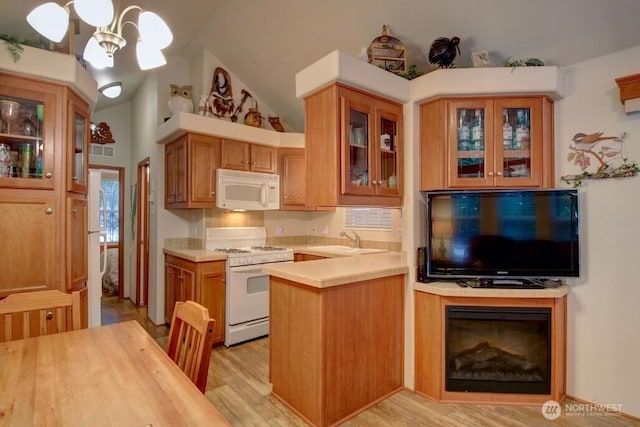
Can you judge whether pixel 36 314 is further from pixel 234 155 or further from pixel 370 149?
pixel 234 155

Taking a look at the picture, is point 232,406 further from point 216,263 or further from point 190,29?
point 190,29

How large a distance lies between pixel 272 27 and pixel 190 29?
3.03 ft

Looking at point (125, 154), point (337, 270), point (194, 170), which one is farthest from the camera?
point (125, 154)

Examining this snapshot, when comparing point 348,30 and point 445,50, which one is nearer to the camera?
point 445,50

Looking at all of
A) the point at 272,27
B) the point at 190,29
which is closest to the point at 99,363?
the point at 272,27

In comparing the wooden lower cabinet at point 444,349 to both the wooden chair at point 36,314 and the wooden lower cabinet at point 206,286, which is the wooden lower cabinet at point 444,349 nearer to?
the wooden lower cabinet at point 206,286

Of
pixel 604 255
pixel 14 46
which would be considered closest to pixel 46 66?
pixel 14 46

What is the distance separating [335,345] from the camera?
6.94 ft

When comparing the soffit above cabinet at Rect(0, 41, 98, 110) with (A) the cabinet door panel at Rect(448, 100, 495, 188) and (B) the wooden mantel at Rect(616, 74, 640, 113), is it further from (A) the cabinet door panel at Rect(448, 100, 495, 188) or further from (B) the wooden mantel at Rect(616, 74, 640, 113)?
(B) the wooden mantel at Rect(616, 74, 640, 113)

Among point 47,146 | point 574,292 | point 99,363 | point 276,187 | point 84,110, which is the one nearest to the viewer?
point 99,363

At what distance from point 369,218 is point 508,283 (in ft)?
6.20

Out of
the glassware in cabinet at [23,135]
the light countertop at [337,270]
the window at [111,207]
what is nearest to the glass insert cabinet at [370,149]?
the light countertop at [337,270]

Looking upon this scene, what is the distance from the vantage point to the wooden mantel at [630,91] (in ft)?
6.76

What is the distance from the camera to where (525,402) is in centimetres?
234
